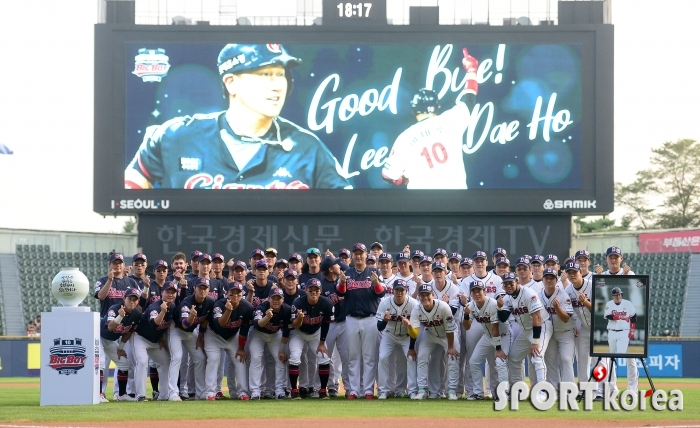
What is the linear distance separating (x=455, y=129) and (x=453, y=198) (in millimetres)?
1335

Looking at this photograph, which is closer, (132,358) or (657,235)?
(132,358)

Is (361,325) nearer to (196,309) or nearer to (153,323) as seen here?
(196,309)

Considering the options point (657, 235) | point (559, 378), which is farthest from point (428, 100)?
point (657, 235)

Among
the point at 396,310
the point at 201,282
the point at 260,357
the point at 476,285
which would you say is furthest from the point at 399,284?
the point at 201,282

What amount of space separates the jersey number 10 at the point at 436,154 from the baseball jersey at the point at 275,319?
869 cm

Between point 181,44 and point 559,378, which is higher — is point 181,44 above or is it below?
above

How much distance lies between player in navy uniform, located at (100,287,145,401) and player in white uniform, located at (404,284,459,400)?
126 inches

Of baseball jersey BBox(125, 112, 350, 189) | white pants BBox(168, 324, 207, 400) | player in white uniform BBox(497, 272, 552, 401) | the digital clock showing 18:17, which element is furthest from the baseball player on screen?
player in white uniform BBox(497, 272, 552, 401)

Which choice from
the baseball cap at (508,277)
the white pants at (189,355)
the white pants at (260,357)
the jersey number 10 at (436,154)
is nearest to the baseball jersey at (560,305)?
the baseball cap at (508,277)

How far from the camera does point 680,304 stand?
90.3ft

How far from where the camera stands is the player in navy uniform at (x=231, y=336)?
13.5 metres

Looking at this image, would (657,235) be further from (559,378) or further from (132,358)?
(132,358)

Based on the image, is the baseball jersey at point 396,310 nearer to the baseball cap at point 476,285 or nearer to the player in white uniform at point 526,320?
the baseball cap at point 476,285

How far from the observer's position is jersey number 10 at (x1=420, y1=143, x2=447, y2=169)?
21.7m
